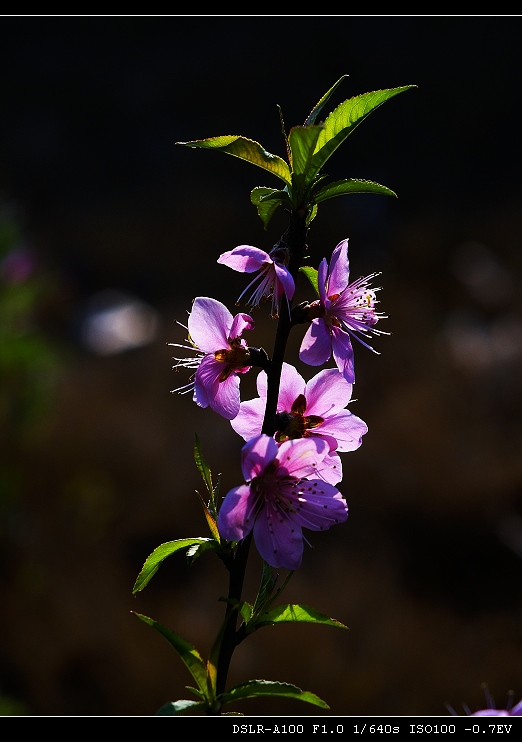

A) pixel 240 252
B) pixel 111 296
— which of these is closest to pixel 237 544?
pixel 240 252

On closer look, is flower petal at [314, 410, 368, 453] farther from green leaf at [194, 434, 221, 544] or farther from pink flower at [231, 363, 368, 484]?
green leaf at [194, 434, 221, 544]

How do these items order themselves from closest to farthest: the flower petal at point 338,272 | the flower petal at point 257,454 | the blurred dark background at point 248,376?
Answer: the flower petal at point 257,454, the flower petal at point 338,272, the blurred dark background at point 248,376

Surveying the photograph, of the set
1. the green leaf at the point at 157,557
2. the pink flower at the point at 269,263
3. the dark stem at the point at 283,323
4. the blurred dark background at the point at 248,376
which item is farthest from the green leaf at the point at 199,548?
the blurred dark background at the point at 248,376

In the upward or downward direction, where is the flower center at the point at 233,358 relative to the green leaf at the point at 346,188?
downward

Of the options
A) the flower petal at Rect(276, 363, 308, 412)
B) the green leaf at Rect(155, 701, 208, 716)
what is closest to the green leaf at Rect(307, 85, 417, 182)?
the flower petal at Rect(276, 363, 308, 412)

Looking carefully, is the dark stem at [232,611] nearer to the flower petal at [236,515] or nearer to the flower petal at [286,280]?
the flower petal at [236,515]

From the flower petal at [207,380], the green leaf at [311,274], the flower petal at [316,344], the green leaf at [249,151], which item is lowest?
the flower petal at [207,380]

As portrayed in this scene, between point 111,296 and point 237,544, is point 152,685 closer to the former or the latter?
point 237,544
